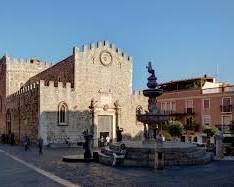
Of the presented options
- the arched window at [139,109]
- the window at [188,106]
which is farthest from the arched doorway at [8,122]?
the window at [188,106]

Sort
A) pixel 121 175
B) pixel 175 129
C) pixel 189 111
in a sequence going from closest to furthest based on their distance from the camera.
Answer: pixel 121 175 < pixel 175 129 < pixel 189 111

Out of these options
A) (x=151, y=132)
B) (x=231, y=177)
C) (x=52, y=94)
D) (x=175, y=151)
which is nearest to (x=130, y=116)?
(x=52, y=94)

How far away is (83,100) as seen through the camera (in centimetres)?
4034

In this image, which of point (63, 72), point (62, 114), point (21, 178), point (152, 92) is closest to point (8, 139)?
point (63, 72)

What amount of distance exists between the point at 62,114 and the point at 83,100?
2.76 metres

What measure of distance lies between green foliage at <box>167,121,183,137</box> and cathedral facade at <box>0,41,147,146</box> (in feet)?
36.1

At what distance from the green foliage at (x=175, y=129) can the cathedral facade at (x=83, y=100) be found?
11013 mm

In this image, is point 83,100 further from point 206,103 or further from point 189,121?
point 189,121

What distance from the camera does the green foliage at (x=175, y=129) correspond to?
54188 millimetres

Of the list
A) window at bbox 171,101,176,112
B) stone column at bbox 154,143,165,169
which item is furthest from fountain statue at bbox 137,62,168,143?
window at bbox 171,101,176,112

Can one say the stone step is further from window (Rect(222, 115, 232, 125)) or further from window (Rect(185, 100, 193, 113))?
window (Rect(185, 100, 193, 113))

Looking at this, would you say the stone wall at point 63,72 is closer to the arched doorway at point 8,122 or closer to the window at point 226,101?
the arched doorway at point 8,122

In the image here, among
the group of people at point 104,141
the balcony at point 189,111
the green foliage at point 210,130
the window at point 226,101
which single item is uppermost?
the window at point 226,101

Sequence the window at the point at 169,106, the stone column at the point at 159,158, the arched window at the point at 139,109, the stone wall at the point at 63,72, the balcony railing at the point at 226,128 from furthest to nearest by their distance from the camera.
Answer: the window at the point at 169,106, the balcony railing at the point at 226,128, the arched window at the point at 139,109, the stone wall at the point at 63,72, the stone column at the point at 159,158
